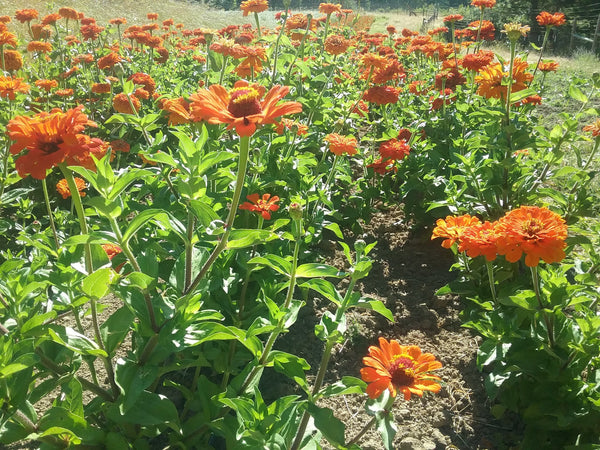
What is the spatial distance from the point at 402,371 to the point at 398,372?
0.5 inches

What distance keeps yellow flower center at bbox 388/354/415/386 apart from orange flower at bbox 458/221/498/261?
1.84 ft

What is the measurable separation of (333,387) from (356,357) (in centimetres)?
111

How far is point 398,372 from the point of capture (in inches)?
54.1

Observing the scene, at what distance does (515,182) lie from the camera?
2916mm

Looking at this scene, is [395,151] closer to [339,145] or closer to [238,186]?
[339,145]

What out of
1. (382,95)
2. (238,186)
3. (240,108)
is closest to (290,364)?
(238,186)

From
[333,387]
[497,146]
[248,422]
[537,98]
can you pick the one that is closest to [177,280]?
[248,422]

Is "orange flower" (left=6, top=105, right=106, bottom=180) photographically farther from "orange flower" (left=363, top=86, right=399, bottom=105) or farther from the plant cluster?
"orange flower" (left=363, top=86, right=399, bottom=105)

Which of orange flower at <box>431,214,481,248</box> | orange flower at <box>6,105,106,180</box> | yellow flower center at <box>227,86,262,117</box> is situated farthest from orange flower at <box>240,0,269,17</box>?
orange flower at <box>6,105,106,180</box>

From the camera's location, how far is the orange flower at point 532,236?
1.54 meters

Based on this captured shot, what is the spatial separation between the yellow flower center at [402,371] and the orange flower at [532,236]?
531mm

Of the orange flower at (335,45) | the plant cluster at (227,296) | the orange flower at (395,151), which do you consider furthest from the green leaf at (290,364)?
the orange flower at (335,45)

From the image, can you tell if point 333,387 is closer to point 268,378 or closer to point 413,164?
point 268,378

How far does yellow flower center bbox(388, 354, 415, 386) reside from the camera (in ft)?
4.46
